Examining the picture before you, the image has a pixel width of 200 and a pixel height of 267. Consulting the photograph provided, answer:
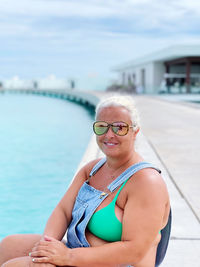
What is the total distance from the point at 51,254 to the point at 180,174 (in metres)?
3.86

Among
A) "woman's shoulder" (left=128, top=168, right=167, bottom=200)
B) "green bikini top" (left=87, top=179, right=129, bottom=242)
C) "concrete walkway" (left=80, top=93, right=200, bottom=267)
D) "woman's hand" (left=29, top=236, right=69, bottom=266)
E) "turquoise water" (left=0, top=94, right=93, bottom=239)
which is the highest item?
"woman's shoulder" (left=128, top=168, right=167, bottom=200)

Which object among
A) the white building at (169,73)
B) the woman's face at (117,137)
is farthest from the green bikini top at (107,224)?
the white building at (169,73)

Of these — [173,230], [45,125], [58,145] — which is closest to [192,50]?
[45,125]

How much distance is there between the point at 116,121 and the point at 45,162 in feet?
27.9

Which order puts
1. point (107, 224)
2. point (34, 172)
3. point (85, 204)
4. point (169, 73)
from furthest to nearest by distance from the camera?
point (169, 73), point (34, 172), point (85, 204), point (107, 224)

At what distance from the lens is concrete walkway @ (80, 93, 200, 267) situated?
9.97 ft

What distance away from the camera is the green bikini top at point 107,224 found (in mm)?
1970

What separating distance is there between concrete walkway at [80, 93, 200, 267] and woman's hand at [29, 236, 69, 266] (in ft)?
2.22

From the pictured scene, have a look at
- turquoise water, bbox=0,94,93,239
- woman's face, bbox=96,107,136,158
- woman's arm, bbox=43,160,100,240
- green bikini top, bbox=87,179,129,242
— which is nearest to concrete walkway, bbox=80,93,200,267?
woman's face, bbox=96,107,136,158

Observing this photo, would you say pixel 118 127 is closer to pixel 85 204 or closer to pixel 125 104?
pixel 125 104

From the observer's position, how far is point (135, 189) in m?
1.92

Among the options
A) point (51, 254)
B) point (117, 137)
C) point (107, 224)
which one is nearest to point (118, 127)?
point (117, 137)

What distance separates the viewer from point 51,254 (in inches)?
76.0

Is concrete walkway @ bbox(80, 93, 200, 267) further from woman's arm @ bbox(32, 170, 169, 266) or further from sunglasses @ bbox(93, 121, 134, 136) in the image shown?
woman's arm @ bbox(32, 170, 169, 266)
